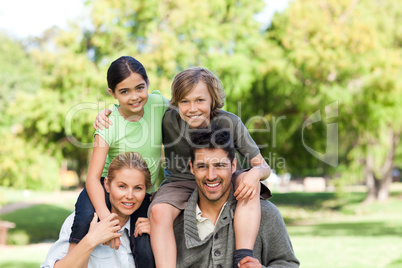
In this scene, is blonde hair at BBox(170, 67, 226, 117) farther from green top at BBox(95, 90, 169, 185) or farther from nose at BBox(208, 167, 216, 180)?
nose at BBox(208, 167, 216, 180)

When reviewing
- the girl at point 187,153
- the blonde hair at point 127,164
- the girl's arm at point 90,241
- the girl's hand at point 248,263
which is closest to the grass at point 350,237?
the girl at point 187,153

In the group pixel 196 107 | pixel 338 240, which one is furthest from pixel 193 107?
pixel 338 240

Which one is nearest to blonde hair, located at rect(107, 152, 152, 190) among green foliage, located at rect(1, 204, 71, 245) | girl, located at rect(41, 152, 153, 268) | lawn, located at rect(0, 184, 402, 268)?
girl, located at rect(41, 152, 153, 268)

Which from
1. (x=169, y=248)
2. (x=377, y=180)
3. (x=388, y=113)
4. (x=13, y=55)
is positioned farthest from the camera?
(x=13, y=55)

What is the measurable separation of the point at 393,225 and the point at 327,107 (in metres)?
6.23

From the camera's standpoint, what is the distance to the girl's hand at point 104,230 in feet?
9.23

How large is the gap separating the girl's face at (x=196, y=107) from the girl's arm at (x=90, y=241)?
933 millimetres

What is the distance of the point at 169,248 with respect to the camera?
295cm

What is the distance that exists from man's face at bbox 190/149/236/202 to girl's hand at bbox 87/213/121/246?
0.58m

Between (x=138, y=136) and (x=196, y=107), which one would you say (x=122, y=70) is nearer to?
(x=138, y=136)

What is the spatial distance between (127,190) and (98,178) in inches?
11.0

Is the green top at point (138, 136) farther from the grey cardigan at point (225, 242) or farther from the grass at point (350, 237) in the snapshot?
the grass at point (350, 237)

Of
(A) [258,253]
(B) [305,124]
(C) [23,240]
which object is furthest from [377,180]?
(A) [258,253]

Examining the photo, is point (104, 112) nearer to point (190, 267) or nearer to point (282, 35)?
point (190, 267)
